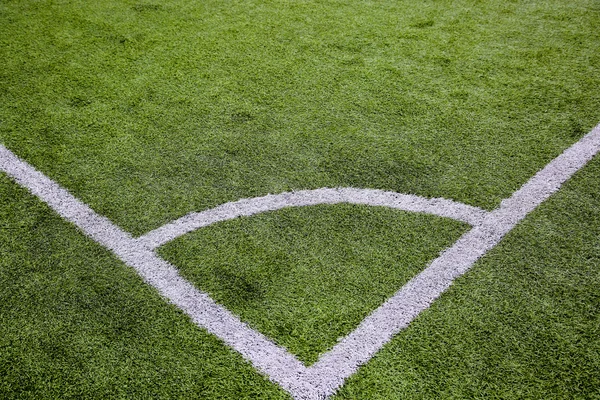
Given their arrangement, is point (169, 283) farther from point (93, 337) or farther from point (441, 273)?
point (441, 273)

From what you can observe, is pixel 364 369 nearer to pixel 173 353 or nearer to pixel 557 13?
pixel 173 353

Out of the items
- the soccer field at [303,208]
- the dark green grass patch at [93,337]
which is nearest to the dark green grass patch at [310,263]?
the soccer field at [303,208]

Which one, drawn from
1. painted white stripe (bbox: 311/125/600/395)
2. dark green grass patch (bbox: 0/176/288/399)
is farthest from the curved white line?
dark green grass patch (bbox: 0/176/288/399)

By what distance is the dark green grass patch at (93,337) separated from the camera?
2.11m

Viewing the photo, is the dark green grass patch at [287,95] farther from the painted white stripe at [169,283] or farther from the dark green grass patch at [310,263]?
the dark green grass patch at [310,263]

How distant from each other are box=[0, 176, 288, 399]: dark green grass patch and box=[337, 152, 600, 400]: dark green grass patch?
1.61ft

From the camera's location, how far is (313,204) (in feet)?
9.43

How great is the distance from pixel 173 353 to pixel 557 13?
3.96 meters

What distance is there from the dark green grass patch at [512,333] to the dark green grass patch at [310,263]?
→ 0.22 metres

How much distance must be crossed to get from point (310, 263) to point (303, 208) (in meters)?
0.37

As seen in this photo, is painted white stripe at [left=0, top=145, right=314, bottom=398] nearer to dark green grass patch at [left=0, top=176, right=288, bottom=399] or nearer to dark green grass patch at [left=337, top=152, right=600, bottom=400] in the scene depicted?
dark green grass patch at [left=0, top=176, right=288, bottom=399]

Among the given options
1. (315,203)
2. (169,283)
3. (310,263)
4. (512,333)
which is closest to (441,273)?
(512,333)

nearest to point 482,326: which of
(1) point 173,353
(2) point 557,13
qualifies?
(1) point 173,353

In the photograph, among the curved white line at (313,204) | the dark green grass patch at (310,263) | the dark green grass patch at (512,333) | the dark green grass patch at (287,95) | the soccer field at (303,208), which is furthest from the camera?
the dark green grass patch at (287,95)
